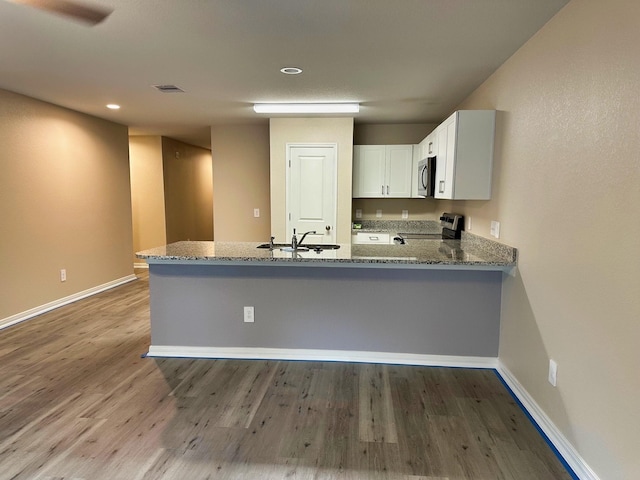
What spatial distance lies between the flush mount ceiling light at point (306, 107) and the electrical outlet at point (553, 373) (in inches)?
123

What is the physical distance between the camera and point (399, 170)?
5133 millimetres

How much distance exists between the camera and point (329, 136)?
4793 millimetres

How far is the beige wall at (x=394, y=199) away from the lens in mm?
5453

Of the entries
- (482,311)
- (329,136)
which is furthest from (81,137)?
(482,311)

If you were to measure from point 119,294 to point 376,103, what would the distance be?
161 inches

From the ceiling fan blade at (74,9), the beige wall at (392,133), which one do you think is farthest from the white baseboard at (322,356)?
the beige wall at (392,133)

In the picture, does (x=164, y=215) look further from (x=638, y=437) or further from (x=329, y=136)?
(x=638, y=437)

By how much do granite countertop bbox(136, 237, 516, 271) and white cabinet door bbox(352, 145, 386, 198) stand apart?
6.81ft

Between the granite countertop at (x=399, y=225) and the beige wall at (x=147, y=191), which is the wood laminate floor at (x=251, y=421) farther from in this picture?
the beige wall at (x=147, y=191)

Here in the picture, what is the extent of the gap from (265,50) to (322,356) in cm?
235

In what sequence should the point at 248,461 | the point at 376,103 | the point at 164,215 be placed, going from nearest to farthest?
the point at 248,461 < the point at 376,103 < the point at 164,215

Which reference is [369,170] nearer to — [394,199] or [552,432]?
[394,199]

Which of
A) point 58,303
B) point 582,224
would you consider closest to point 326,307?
point 582,224

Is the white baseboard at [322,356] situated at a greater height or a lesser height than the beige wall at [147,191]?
lesser
